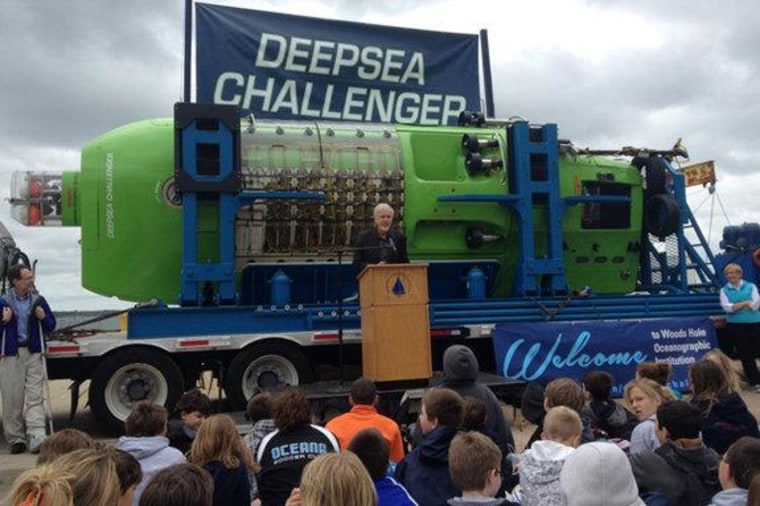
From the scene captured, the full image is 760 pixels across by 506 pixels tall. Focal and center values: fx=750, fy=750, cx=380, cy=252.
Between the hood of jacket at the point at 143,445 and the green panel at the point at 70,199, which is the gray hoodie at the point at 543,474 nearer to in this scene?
the hood of jacket at the point at 143,445

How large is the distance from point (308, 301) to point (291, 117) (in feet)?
13.7

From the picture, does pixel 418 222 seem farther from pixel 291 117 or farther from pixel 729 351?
pixel 729 351

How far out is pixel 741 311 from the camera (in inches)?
406

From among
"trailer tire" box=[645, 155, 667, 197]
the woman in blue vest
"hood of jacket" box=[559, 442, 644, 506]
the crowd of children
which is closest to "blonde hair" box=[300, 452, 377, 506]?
the crowd of children

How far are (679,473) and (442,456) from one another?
1.12 metres

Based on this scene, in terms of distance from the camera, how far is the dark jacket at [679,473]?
348 cm

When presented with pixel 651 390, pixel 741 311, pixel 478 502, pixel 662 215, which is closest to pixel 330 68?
pixel 662 215

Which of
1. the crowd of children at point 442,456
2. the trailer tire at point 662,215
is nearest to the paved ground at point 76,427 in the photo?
the trailer tire at point 662,215

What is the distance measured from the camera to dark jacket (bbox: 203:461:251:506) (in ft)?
11.7

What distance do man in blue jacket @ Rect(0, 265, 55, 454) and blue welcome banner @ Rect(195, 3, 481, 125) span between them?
536 centimetres

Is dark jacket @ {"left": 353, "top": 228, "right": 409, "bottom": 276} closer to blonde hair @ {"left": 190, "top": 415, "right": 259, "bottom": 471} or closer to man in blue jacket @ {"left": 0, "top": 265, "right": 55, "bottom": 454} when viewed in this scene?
man in blue jacket @ {"left": 0, "top": 265, "right": 55, "bottom": 454}

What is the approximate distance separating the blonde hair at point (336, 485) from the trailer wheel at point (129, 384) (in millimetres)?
6130

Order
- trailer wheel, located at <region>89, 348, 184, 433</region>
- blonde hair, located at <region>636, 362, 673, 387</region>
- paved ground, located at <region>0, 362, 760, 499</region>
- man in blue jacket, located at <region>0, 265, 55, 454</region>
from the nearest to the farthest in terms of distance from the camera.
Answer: blonde hair, located at <region>636, 362, 673, 387</region> < paved ground, located at <region>0, 362, 760, 499</region> < man in blue jacket, located at <region>0, 265, 55, 454</region> < trailer wheel, located at <region>89, 348, 184, 433</region>

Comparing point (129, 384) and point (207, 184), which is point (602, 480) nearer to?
point (129, 384)
